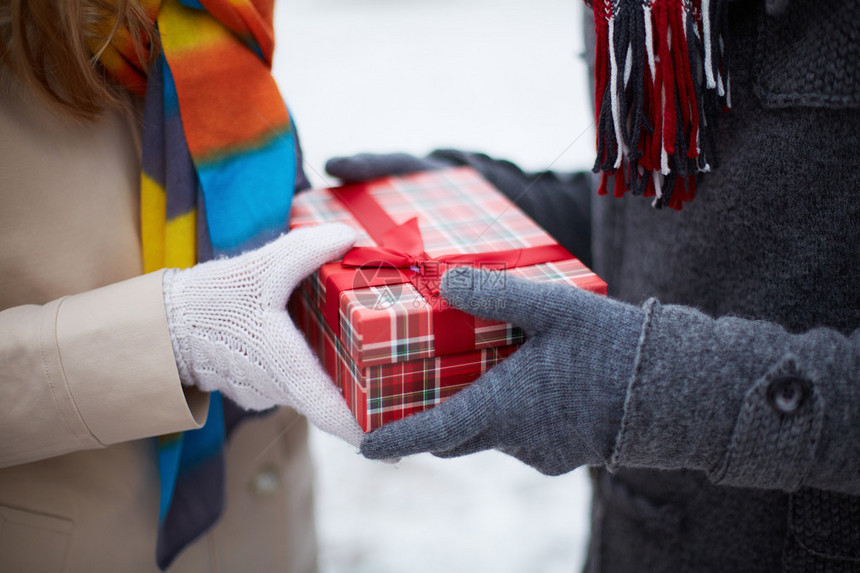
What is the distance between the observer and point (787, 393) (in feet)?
1.79

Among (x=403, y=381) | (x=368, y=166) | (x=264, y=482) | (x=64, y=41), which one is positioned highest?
(x=64, y=41)

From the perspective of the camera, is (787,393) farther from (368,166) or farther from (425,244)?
(368,166)

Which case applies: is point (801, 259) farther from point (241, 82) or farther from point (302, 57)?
point (302, 57)

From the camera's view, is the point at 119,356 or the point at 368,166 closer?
the point at 119,356

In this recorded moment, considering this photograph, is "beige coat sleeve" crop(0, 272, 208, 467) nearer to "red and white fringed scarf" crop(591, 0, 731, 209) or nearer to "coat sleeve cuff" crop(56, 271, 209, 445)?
"coat sleeve cuff" crop(56, 271, 209, 445)

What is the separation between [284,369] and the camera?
2.12ft

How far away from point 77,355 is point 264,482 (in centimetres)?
33

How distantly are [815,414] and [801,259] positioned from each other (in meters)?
0.19

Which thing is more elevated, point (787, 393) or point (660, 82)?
point (660, 82)

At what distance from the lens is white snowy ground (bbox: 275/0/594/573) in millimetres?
1606

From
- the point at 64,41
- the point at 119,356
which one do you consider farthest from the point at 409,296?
the point at 64,41

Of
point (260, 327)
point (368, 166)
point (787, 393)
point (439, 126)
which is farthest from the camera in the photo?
point (439, 126)

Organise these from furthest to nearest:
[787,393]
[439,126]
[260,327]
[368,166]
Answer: [439,126]
[368,166]
[260,327]
[787,393]

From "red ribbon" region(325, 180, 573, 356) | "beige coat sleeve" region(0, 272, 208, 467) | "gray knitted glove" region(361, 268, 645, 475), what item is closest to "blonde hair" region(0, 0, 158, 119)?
"beige coat sleeve" region(0, 272, 208, 467)
